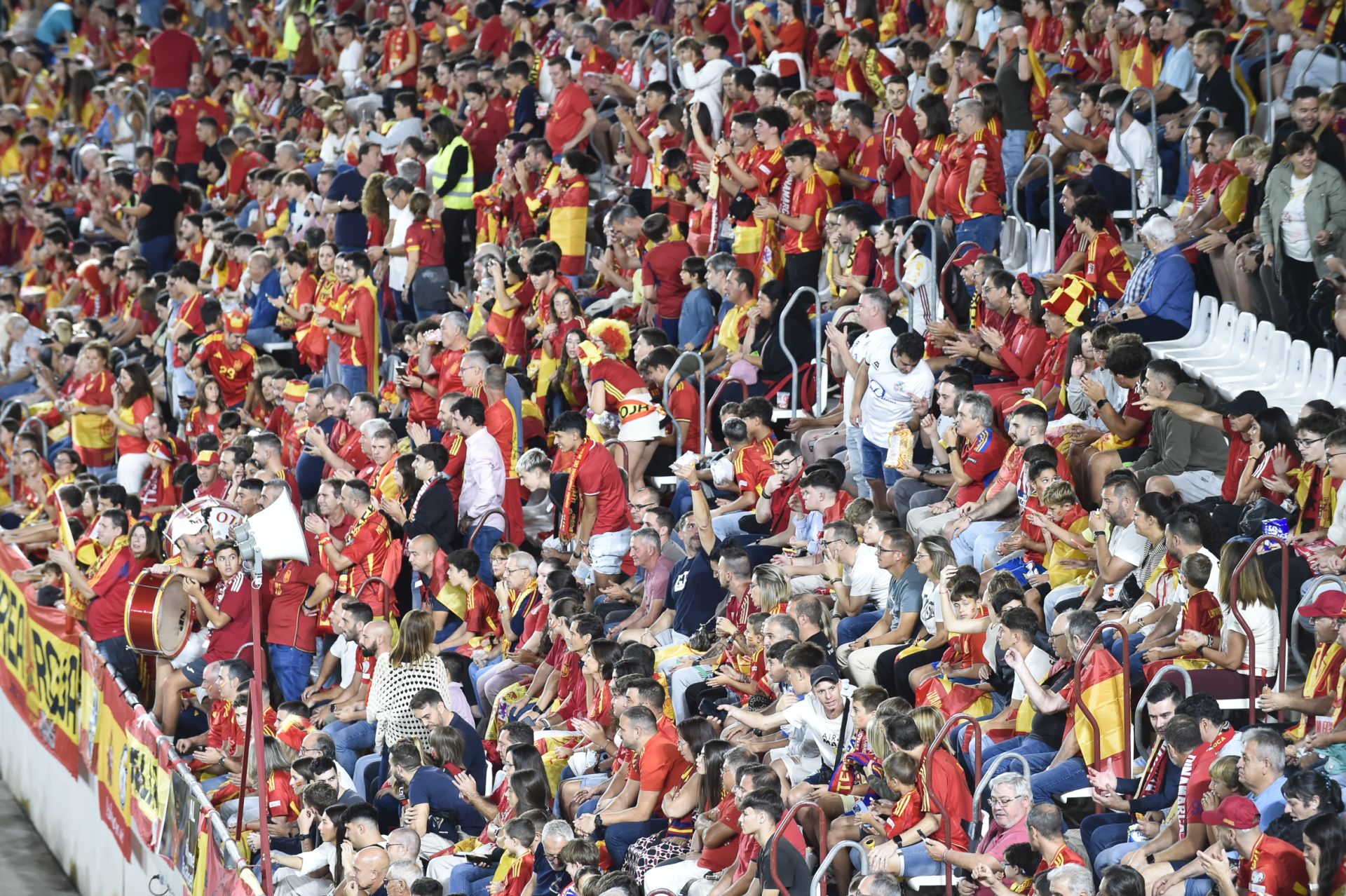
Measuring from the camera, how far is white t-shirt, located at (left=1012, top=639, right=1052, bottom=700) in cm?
848

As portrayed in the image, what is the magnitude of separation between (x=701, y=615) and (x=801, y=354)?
2.46 m

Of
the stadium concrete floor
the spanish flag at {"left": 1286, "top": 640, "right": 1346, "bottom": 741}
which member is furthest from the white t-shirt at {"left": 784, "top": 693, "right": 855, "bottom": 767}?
the stadium concrete floor

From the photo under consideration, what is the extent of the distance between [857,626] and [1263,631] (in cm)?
238

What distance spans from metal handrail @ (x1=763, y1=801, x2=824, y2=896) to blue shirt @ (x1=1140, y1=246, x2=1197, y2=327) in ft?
14.1

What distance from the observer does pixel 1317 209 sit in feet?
34.2

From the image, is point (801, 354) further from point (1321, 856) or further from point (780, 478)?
point (1321, 856)

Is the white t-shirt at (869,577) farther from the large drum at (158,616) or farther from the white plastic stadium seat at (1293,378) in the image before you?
the large drum at (158,616)

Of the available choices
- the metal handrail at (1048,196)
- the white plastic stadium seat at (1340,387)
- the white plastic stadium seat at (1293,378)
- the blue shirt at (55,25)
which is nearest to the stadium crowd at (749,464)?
the metal handrail at (1048,196)

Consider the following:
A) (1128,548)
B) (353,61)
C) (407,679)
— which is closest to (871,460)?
(1128,548)

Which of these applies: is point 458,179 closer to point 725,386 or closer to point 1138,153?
point 725,386

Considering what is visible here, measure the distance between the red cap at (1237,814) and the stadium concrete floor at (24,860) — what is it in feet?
27.8

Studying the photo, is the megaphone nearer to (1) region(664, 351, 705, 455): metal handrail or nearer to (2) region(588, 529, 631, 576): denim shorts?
(2) region(588, 529, 631, 576): denim shorts

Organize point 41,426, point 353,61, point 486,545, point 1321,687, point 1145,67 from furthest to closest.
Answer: point 353,61 < point 41,426 < point 1145,67 < point 486,545 < point 1321,687

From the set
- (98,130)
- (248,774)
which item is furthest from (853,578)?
(98,130)
